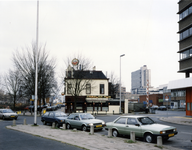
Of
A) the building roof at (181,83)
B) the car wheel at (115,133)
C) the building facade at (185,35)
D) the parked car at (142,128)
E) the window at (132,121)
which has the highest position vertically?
the building facade at (185,35)

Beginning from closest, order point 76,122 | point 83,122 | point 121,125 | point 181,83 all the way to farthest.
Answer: point 121,125, point 83,122, point 76,122, point 181,83

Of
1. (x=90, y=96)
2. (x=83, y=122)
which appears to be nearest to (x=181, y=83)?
(x=83, y=122)

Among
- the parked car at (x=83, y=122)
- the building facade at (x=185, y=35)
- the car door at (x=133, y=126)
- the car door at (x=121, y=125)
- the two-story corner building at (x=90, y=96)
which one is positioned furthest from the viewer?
the two-story corner building at (x=90, y=96)

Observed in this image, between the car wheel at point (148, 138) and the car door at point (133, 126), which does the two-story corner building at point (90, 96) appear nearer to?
the car door at point (133, 126)

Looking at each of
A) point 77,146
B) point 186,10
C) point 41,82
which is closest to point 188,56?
point 186,10

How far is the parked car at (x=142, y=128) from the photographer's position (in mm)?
10375

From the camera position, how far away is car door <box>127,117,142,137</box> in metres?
11.1

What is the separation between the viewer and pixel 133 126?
37.5ft

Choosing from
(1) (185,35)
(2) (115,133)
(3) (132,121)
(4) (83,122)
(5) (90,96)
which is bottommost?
(2) (115,133)

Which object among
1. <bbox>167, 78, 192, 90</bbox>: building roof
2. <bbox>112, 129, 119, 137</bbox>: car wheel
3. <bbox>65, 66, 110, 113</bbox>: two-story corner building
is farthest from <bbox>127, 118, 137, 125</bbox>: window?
<bbox>65, 66, 110, 113</bbox>: two-story corner building

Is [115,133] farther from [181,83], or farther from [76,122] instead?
[181,83]

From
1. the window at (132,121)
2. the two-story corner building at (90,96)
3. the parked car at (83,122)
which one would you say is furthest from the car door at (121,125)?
the two-story corner building at (90,96)

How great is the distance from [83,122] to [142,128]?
537 centimetres

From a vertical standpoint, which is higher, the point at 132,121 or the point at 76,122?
the point at 132,121
